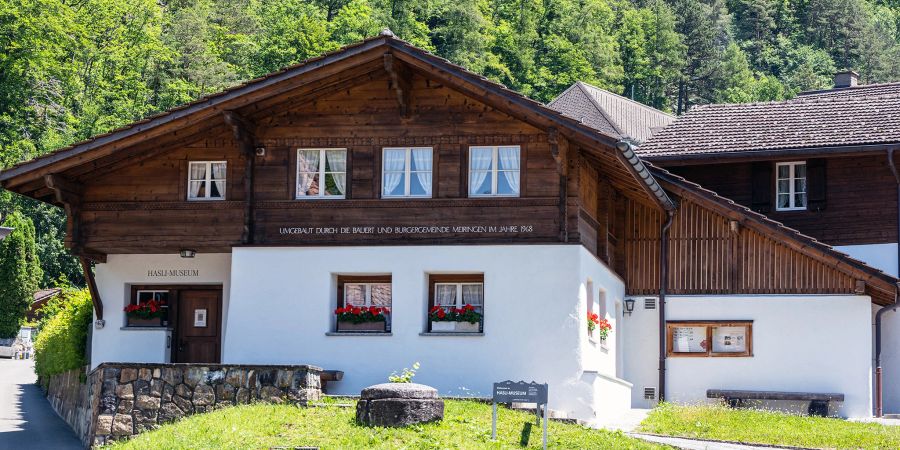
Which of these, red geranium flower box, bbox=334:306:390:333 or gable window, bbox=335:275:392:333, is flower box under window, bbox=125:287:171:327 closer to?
gable window, bbox=335:275:392:333

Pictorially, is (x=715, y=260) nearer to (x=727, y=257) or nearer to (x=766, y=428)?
(x=727, y=257)

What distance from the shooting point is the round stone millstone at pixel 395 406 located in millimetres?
19750

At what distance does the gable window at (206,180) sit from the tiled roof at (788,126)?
10.1m

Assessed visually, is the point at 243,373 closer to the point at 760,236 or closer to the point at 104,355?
the point at 104,355

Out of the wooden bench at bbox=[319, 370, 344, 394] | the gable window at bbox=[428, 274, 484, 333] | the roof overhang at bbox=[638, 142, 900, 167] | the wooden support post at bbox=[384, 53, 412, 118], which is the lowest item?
the wooden bench at bbox=[319, 370, 344, 394]

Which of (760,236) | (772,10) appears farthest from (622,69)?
(760,236)

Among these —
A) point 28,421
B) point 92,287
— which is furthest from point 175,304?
point 28,421

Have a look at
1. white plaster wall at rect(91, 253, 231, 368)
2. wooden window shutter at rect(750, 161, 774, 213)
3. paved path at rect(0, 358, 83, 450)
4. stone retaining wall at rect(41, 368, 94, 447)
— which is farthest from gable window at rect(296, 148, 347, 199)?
wooden window shutter at rect(750, 161, 774, 213)

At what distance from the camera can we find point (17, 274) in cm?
5909

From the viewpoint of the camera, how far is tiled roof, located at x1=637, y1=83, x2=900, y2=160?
1206 inches

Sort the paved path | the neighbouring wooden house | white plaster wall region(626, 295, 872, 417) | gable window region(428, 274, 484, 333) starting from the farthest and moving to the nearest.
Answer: the neighbouring wooden house
white plaster wall region(626, 295, 872, 417)
gable window region(428, 274, 484, 333)
the paved path

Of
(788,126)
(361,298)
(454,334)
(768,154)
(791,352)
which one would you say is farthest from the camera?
(788,126)

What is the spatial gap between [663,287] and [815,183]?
4508mm

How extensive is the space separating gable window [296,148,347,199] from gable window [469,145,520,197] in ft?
7.66
